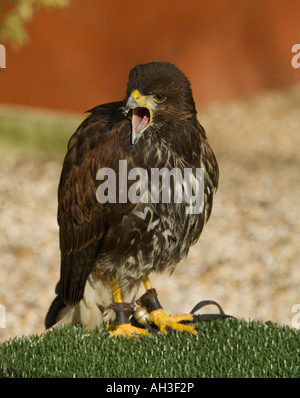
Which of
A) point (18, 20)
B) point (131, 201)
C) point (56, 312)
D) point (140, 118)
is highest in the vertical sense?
point (18, 20)

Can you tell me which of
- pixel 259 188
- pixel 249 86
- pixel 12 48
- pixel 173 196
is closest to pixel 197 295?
pixel 259 188

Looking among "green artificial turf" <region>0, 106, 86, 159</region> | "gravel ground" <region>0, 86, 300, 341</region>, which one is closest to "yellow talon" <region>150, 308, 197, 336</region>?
"gravel ground" <region>0, 86, 300, 341</region>

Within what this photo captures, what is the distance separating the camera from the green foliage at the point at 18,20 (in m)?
A: 7.08

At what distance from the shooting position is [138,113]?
248 centimetres

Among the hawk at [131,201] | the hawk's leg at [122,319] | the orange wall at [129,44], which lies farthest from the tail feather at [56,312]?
the orange wall at [129,44]

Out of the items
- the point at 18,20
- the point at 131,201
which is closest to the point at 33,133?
the point at 18,20

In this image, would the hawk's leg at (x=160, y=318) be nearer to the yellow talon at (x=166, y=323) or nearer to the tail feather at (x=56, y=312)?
the yellow talon at (x=166, y=323)

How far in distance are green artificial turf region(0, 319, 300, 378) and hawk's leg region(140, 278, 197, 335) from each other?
0.05 metres

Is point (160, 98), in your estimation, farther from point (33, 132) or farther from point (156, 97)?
point (33, 132)

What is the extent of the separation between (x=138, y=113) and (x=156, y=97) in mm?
115

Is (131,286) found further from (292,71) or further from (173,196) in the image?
(292,71)

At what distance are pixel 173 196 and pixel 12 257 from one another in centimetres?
350

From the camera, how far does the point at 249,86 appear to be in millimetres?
9758

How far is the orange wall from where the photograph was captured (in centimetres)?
755
